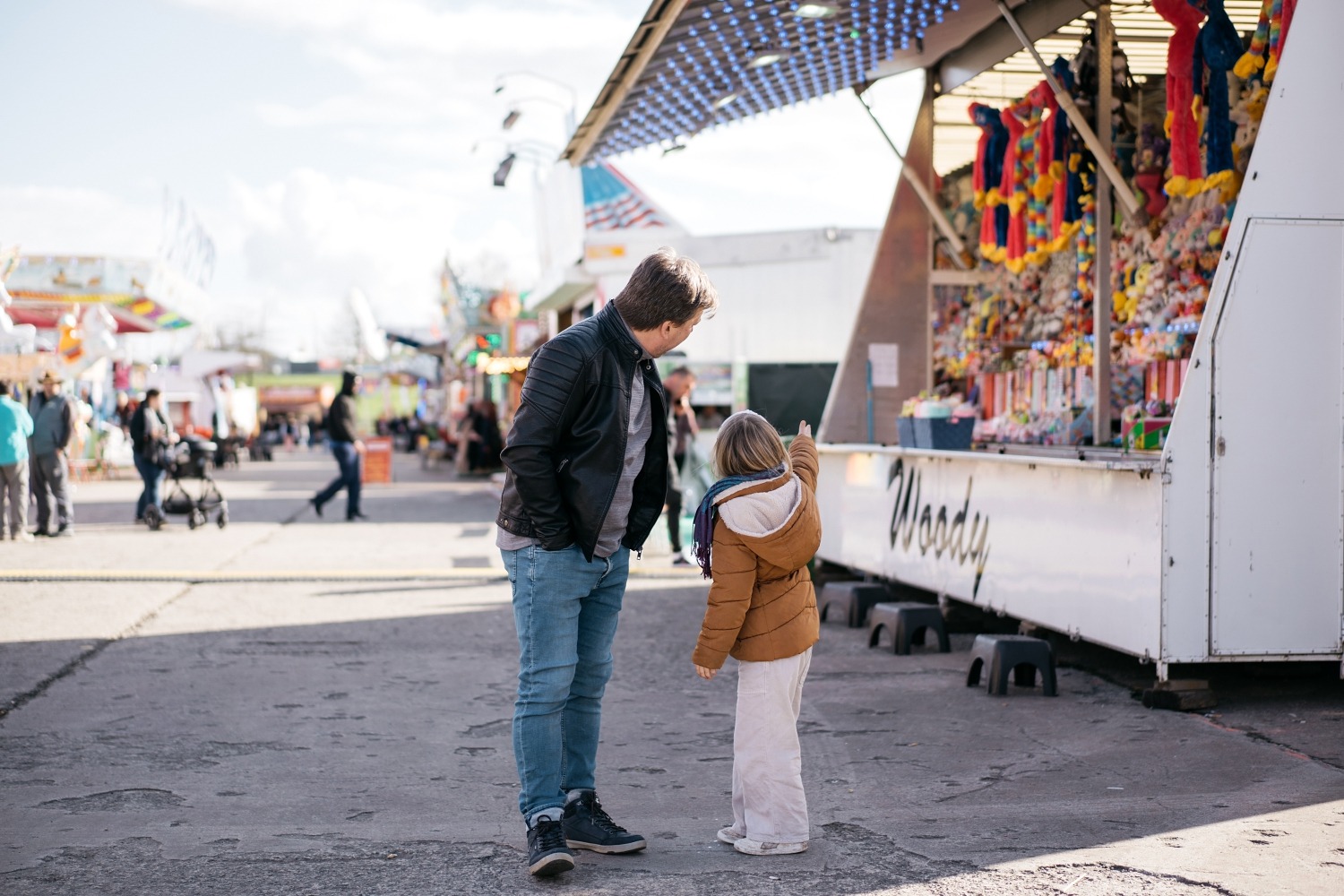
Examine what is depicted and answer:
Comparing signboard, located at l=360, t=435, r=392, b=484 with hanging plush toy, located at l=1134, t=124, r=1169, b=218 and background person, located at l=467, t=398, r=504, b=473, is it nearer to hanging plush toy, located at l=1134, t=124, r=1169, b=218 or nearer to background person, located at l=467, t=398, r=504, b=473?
background person, located at l=467, t=398, r=504, b=473

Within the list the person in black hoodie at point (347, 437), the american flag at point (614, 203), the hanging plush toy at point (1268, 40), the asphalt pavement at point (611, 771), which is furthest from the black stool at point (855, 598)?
the american flag at point (614, 203)

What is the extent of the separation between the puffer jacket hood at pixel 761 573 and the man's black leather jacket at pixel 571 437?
1.44 feet

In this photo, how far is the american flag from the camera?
24.4 metres

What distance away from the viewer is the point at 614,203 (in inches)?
984

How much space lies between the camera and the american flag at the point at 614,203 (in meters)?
24.4

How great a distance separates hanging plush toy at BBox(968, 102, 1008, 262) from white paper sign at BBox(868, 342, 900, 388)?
161 cm

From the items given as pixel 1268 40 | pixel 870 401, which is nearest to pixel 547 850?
pixel 1268 40

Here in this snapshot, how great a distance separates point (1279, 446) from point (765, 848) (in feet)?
11.6

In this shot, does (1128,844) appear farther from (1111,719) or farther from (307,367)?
(307,367)

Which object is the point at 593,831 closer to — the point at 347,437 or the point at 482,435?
the point at 347,437

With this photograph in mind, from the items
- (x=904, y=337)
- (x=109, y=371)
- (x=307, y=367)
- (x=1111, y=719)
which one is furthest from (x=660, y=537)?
(x=307, y=367)

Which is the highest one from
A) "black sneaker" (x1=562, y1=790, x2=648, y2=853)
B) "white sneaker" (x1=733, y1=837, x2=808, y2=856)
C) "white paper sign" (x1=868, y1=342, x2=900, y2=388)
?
"white paper sign" (x1=868, y1=342, x2=900, y2=388)

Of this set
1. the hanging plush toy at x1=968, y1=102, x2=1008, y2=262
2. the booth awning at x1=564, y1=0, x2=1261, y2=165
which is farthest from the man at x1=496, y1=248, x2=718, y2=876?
the hanging plush toy at x1=968, y1=102, x2=1008, y2=262

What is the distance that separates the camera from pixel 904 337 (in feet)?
40.6
